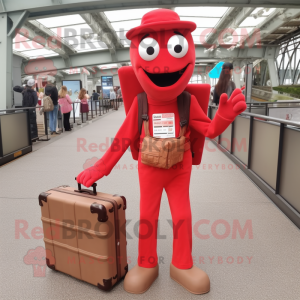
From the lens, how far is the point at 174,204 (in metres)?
1.99

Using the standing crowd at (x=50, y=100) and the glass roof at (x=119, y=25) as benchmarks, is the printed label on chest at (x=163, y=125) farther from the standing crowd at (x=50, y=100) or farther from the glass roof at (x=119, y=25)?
the glass roof at (x=119, y=25)

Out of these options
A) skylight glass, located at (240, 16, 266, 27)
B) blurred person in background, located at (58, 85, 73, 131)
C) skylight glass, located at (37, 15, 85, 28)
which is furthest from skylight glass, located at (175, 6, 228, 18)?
blurred person in background, located at (58, 85, 73, 131)

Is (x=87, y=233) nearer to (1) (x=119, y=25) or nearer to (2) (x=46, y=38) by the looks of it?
(1) (x=119, y=25)

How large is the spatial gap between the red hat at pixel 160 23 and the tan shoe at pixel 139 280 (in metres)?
1.52

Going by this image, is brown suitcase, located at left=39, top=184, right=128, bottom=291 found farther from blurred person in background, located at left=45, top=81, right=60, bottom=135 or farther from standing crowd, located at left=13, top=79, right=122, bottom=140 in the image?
blurred person in background, located at left=45, top=81, right=60, bottom=135

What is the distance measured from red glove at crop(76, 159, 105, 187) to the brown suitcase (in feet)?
0.15

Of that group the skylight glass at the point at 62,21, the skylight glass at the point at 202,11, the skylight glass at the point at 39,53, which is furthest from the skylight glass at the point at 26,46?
the skylight glass at the point at 202,11

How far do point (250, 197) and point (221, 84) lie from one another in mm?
2182

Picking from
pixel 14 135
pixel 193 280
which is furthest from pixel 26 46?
pixel 193 280

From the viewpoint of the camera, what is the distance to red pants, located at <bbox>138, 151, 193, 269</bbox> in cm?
197

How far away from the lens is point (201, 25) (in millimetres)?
14078

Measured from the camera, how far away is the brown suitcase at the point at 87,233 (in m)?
1.85

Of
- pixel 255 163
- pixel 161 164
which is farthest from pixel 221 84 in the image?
pixel 161 164

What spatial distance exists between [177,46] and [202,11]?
37.6 feet
